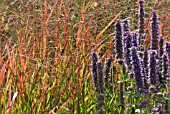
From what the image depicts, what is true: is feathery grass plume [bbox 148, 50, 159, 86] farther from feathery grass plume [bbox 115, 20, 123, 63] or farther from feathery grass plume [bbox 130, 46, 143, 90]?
feathery grass plume [bbox 115, 20, 123, 63]

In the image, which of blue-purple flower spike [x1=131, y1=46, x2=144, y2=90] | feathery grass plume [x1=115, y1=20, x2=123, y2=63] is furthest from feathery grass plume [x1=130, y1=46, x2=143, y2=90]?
feathery grass plume [x1=115, y1=20, x2=123, y2=63]

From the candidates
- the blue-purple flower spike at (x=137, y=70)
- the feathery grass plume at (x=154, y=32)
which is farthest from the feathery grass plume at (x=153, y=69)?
the feathery grass plume at (x=154, y=32)

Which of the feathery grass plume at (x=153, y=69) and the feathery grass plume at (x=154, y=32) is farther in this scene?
the feathery grass plume at (x=154, y=32)

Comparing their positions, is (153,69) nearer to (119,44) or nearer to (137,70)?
(137,70)

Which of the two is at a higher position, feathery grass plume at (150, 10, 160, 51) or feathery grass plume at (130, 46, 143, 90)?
feathery grass plume at (150, 10, 160, 51)

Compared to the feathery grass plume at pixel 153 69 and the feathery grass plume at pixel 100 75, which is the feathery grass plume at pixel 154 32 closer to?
the feathery grass plume at pixel 153 69

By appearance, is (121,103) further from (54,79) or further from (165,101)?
(54,79)

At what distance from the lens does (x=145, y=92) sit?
7.46 feet

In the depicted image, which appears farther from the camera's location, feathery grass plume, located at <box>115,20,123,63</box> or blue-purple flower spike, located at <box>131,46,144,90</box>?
feathery grass plume, located at <box>115,20,123,63</box>

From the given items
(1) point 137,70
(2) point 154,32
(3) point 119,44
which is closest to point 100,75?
(1) point 137,70

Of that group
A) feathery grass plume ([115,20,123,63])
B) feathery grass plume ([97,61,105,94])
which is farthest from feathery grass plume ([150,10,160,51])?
feathery grass plume ([97,61,105,94])

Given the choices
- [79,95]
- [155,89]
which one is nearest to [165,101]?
[155,89]

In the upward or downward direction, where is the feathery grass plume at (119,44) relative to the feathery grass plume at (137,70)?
upward

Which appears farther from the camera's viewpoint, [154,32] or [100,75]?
[154,32]
